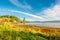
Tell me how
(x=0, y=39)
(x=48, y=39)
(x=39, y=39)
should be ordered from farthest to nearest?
1. (x=48, y=39)
2. (x=39, y=39)
3. (x=0, y=39)

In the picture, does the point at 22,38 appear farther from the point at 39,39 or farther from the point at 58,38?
the point at 58,38

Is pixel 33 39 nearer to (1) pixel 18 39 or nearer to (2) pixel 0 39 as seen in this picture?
(1) pixel 18 39

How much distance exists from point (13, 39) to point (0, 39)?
0.69 meters

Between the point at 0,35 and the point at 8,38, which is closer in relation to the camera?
the point at 8,38

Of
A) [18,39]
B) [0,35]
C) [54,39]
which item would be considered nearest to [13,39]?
[18,39]

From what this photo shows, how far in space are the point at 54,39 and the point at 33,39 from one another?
1.25m

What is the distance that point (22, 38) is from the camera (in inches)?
410

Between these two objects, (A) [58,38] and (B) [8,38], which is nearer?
(B) [8,38]

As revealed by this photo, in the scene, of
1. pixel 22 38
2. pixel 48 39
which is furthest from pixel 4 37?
pixel 48 39

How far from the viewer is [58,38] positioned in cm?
1054

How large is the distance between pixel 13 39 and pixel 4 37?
1.99 feet

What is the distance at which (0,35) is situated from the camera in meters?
10.5

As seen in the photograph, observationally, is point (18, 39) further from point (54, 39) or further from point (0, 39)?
point (54, 39)

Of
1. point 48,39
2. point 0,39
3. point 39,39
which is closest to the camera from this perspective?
point 0,39
